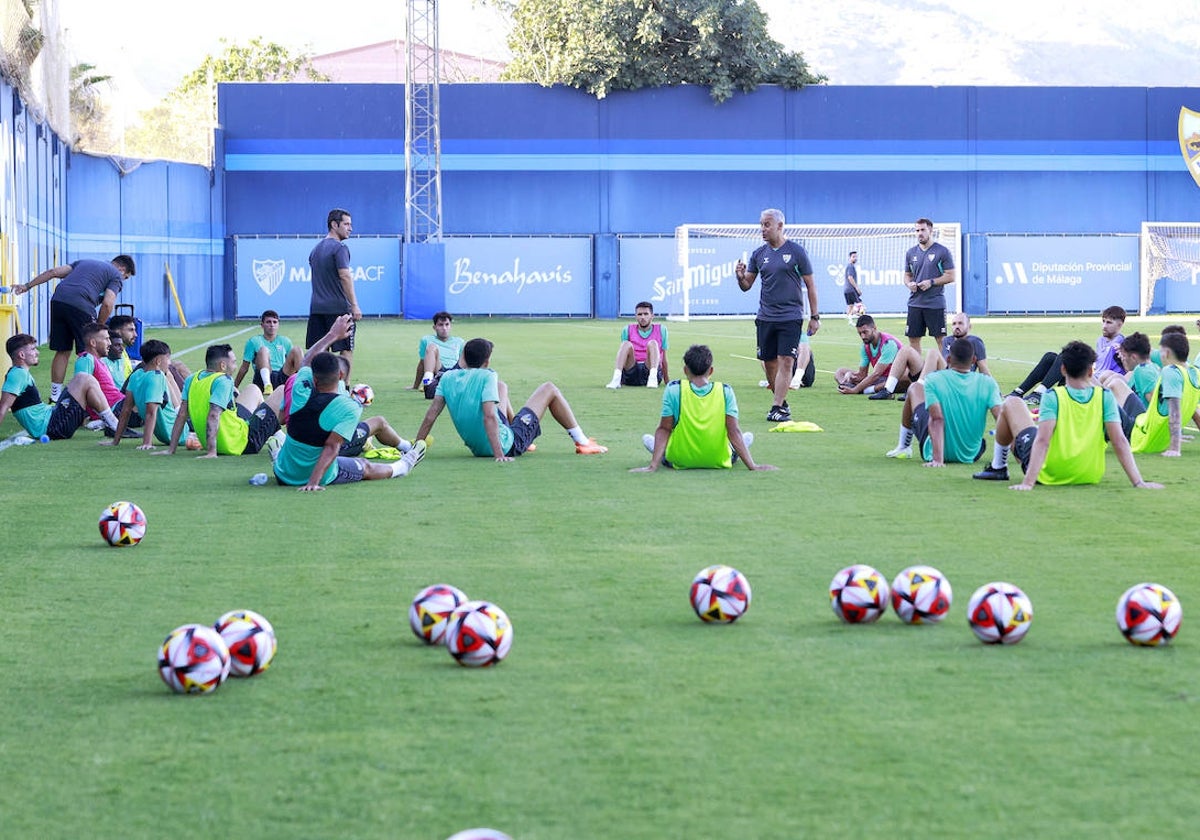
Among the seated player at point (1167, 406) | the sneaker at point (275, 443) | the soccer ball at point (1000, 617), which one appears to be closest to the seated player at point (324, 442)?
the sneaker at point (275, 443)

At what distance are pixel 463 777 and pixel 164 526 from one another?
5801 mm

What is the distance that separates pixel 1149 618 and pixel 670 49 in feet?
190

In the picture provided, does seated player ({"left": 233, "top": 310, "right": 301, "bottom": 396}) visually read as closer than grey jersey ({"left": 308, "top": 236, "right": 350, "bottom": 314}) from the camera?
No

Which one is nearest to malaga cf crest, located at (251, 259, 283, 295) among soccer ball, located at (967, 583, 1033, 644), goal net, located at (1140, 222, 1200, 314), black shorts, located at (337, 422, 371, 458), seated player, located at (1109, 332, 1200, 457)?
goal net, located at (1140, 222, 1200, 314)

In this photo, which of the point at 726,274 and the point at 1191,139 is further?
the point at 1191,139

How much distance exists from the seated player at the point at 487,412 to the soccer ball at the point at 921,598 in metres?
6.42

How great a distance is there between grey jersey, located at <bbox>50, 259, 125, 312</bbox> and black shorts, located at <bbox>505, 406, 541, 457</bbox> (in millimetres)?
6457

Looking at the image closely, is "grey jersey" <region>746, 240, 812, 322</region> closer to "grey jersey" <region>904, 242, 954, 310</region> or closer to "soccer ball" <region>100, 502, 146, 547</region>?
"grey jersey" <region>904, 242, 954, 310</region>

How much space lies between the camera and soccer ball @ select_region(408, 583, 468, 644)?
6648 mm

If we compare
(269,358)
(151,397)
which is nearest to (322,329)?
(269,358)

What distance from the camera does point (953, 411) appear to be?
511 inches

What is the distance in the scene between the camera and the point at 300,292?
52656mm

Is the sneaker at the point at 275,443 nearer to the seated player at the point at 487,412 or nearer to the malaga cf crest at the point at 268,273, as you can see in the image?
the seated player at the point at 487,412

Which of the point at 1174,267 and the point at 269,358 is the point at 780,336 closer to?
the point at 269,358
